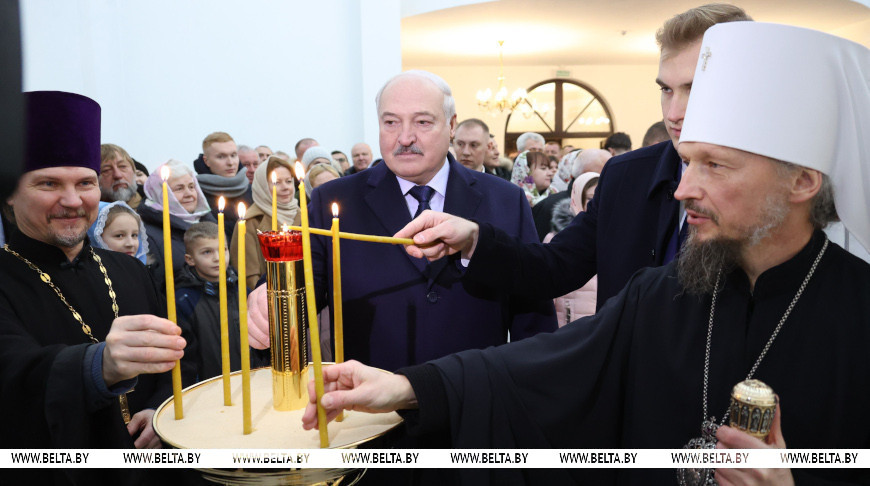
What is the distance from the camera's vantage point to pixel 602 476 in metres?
1.61

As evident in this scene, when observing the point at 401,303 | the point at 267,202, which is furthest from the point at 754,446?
the point at 267,202

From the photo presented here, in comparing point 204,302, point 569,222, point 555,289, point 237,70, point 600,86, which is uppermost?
point 600,86

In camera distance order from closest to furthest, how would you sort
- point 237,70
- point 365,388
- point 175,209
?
point 365,388 → point 175,209 → point 237,70

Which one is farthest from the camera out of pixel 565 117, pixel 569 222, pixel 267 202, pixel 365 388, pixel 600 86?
pixel 565 117

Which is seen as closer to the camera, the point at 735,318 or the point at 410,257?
the point at 735,318

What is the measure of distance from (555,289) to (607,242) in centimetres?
24

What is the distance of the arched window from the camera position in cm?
1997

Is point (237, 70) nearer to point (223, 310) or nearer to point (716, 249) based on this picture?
point (223, 310)

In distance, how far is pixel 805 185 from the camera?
1355mm

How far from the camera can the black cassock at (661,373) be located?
128 cm

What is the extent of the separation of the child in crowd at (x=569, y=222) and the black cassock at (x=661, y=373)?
1.65 meters

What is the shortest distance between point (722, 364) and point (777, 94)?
2.08 ft

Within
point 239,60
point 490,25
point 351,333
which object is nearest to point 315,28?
point 239,60

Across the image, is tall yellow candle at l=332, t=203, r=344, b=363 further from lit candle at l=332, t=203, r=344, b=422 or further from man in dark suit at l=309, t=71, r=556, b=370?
man in dark suit at l=309, t=71, r=556, b=370
